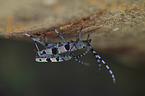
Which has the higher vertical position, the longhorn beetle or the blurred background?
the longhorn beetle

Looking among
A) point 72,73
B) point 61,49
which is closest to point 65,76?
point 72,73

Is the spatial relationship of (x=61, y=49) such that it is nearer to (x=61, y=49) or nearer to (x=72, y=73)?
(x=61, y=49)

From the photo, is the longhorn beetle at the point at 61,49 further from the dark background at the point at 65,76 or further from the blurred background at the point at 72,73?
the dark background at the point at 65,76

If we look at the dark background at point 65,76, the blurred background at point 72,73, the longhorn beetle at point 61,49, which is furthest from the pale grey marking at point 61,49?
the dark background at point 65,76

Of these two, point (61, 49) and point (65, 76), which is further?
point (65, 76)

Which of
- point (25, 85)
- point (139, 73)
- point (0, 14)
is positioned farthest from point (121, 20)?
point (25, 85)

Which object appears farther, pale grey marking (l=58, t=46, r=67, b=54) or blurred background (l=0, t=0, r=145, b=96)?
blurred background (l=0, t=0, r=145, b=96)

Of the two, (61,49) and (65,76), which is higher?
(61,49)

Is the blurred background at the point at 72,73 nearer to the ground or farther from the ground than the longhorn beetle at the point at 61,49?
nearer to the ground

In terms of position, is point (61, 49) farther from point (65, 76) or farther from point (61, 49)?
point (65, 76)

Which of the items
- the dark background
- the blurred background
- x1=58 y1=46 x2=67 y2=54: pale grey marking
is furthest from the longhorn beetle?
the dark background

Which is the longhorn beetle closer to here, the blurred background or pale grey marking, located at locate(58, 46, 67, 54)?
pale grey marking, located at locate(58, 46, 67, 54)
